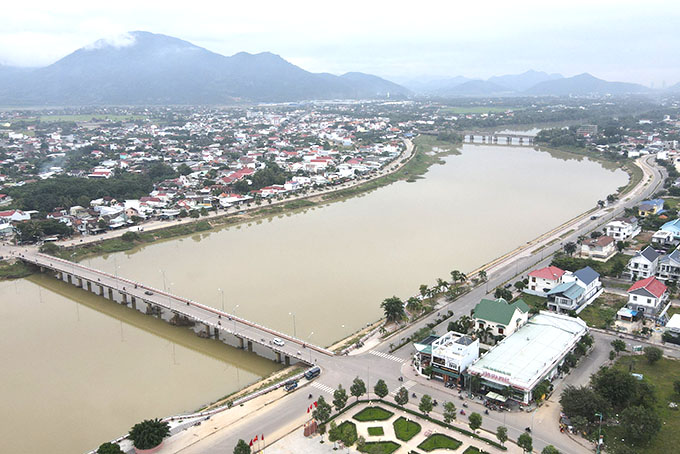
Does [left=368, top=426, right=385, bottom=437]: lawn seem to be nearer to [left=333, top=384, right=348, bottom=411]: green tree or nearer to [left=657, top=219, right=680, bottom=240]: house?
[left=333, top=384, right=348, bottom=411]: green tree

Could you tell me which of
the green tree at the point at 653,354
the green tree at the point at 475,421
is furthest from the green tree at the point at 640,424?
the green tree at the point at 653,354

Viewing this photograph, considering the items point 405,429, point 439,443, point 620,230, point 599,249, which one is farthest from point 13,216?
point 620,230

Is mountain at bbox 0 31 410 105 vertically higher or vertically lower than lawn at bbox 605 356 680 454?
higher

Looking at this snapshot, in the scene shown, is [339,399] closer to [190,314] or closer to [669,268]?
[190,314]

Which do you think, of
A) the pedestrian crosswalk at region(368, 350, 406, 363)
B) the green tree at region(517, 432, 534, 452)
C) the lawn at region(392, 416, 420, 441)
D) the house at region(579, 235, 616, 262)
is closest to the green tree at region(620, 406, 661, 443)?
the green tree at region(517, 432, 534, 452)

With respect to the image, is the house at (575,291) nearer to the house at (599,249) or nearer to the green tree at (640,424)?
the house at (599,249)

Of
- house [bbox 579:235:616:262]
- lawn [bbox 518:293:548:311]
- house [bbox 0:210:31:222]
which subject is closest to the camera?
lawn [bbox 518:293:548:311]
